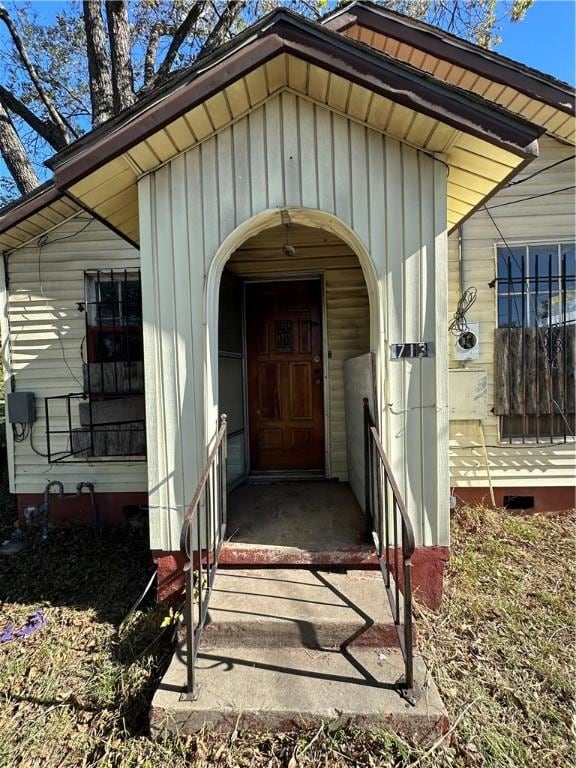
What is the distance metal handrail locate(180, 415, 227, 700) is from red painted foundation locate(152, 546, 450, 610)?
144 millimetres

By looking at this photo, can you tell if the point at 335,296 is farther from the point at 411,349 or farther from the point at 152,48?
the point at 152,48

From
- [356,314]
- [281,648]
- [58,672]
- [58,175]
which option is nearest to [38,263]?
[58,175]

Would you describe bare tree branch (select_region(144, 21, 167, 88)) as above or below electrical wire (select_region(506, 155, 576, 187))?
above

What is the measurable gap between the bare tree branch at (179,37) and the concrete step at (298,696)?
33.6ft

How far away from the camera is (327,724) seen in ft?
6.93

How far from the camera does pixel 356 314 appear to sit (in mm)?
4871

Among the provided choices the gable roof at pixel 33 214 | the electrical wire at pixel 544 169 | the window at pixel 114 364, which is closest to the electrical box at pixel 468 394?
the electrical wire at pixel 544 169

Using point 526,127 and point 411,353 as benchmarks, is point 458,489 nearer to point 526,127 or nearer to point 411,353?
point 411,353

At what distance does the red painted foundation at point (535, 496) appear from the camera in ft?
15.6

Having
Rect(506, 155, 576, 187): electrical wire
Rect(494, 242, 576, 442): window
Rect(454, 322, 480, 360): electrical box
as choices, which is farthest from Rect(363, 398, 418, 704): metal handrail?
Rect(506, 155, 576, 187): electrical wire

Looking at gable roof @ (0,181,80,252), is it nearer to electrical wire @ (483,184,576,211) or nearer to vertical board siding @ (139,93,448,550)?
vertical board siding @ (139,93,448,550)

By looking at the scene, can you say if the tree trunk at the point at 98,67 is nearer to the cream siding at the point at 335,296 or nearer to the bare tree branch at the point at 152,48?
the bare tree branch at the point at 152,48

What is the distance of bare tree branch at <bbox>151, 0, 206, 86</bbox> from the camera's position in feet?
27.1

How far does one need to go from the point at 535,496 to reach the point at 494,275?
274 centimetres
